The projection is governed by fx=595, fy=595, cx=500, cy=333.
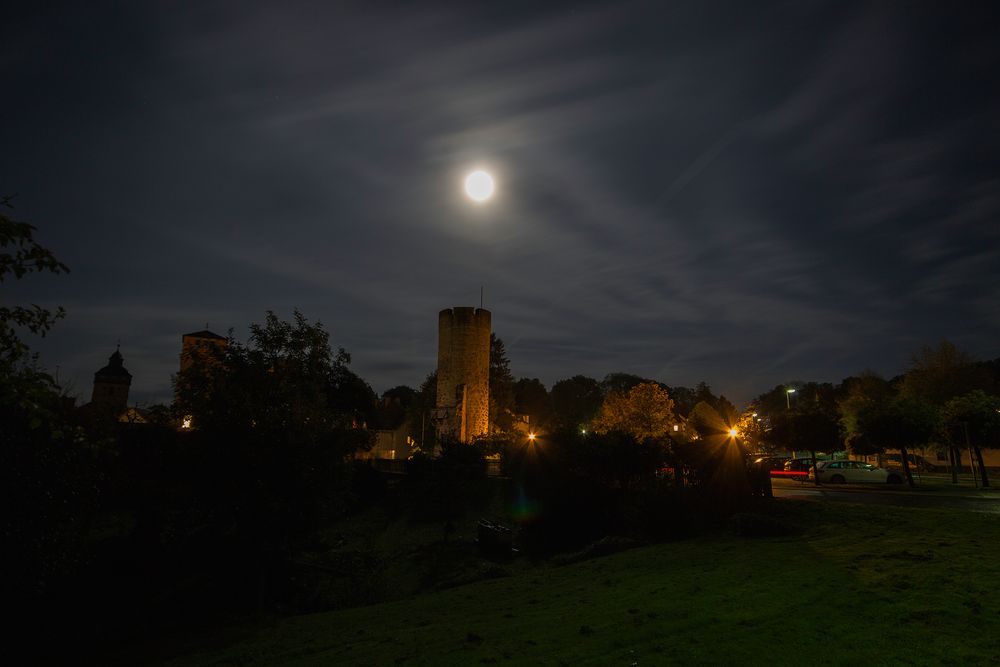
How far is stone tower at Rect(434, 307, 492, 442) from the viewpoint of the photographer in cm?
5162

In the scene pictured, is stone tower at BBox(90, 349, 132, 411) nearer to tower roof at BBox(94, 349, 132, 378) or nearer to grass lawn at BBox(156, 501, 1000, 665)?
tower roof at BBox(94, 349, 132, 378)

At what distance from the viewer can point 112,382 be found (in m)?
87.4

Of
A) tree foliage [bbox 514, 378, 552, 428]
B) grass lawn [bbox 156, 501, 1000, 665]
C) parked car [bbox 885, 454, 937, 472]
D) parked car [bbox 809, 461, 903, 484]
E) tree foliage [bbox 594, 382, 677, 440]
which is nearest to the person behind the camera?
grass lawn [bbox 156, 501, 1000, 665]

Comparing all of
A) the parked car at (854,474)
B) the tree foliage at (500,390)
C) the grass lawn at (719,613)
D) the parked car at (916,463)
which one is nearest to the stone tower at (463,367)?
the tree foliage at (500,390)

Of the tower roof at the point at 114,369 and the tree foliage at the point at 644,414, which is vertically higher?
the tower roof at the point at 114,369

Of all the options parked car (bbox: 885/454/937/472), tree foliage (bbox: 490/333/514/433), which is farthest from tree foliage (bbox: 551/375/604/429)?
parked car (bbox: 885/454/937/472)

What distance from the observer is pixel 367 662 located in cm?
809

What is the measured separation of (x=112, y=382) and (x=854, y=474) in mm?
94022

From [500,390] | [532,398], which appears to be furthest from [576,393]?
[500,390]

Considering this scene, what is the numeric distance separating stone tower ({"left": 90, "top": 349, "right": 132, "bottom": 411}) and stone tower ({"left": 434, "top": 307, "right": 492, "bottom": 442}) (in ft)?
194

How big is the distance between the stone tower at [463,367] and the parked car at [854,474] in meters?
26.7

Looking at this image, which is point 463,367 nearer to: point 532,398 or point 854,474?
point 854,474

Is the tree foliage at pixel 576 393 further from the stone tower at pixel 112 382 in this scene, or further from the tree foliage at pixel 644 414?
the stone tower at pixel 112 382

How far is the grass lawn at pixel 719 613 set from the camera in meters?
6.42
